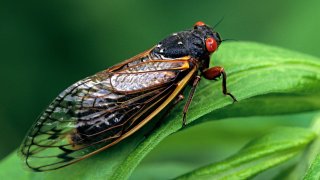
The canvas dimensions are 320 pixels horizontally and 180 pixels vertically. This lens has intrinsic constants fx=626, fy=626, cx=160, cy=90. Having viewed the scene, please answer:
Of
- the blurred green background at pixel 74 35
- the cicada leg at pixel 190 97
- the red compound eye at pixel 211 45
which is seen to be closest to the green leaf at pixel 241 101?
the cicada leg at pixel 190 97

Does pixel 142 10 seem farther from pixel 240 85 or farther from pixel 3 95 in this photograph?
pixel 240 85

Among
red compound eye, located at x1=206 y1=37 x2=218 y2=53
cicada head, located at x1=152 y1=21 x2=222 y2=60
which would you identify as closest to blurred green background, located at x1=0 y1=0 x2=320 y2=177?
cicada head, located at x1=152 y1=21 x2=222 y2=60

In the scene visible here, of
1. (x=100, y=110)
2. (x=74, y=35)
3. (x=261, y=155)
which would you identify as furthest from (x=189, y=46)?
(x=74, y=35)

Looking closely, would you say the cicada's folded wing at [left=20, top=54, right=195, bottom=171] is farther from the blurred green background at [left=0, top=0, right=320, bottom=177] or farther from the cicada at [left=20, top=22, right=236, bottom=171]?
the blurred green background at [left=0, top=0, right=320, bottom=177]

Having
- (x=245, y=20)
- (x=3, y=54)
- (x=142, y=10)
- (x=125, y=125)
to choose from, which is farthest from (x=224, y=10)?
(x=125, y=125)

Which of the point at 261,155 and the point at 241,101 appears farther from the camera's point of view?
the point at 241,101

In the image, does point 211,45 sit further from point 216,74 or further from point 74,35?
point 74,35
